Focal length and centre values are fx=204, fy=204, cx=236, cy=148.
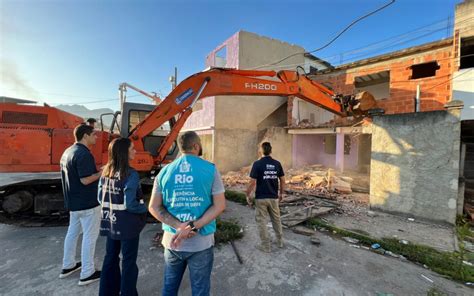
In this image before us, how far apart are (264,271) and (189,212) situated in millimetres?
2004

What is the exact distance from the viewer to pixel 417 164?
5098mm

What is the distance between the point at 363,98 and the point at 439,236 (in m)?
3.38

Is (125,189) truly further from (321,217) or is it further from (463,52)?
(463,52)

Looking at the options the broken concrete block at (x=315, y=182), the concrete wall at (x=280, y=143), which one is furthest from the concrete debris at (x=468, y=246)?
the concrete wall at (x=280, y=143)

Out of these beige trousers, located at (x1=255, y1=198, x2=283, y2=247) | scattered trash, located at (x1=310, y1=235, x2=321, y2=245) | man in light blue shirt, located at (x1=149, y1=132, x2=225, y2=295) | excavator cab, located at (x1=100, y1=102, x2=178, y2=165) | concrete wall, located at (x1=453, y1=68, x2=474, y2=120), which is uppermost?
concrete wall, located at (x1=453, y1=68, x2=474, y2=120)

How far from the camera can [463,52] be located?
8.45 metres

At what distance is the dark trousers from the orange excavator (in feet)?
8.18

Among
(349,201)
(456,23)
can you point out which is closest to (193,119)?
(349,201)

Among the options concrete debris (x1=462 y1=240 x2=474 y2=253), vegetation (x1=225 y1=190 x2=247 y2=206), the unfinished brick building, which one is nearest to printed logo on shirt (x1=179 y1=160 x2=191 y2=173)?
vegetation (x1=225 y1=190 x2=247 y2=206)

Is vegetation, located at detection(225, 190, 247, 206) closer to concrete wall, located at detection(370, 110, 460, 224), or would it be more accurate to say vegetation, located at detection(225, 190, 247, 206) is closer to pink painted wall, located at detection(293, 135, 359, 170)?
concrete wall, located at detection(370, 110, 460, 224)

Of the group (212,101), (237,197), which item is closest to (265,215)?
(237,197)

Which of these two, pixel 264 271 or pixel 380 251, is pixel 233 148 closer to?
pixel 380 251

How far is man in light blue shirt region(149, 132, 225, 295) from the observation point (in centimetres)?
169

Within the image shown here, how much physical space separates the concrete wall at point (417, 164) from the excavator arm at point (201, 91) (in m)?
2.58
